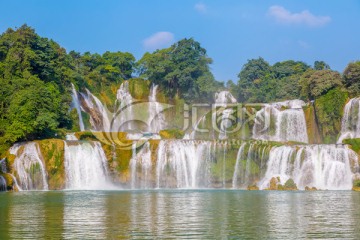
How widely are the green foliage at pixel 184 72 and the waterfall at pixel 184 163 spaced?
22979 millimetres

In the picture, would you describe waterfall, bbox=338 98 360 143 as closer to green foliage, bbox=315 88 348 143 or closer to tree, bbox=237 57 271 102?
green foliage, bbox=315 88 348 143

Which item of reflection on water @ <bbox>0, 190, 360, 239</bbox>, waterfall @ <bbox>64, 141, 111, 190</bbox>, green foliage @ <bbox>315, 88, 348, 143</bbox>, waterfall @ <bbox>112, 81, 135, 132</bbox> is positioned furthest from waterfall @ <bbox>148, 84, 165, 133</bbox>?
reflection on water @ <bbox>0, 190, 360, 239</bbox>

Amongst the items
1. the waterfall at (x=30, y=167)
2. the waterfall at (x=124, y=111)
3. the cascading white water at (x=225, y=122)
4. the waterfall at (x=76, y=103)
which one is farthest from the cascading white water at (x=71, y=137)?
the waterfall at (x=124, y=111)

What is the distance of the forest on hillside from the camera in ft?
162

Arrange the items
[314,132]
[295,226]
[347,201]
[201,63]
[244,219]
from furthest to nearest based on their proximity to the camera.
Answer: [201,63] < [314,132] < [347,201] < [244,219] < [295,226]

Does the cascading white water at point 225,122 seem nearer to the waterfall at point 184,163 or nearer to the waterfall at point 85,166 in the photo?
the waterfall at point 184,163

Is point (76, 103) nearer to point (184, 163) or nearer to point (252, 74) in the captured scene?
point (184, 163)

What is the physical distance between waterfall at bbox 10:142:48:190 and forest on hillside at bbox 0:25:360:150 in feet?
4.54

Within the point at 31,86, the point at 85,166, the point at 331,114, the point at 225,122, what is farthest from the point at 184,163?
the point at 331,114

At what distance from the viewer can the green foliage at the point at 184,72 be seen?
72000 millimetres

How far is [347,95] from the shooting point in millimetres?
56500

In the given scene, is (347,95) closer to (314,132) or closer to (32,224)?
(314,132)

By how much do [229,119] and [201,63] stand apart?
21554 millimetres

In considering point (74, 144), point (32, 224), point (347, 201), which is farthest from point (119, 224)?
point (74, 144)
